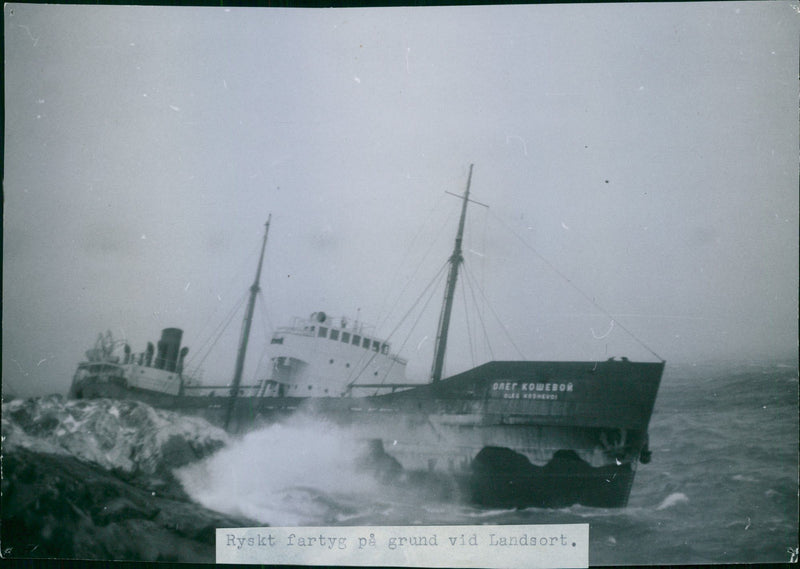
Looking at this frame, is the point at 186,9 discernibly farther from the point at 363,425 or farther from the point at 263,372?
the point at 363,425

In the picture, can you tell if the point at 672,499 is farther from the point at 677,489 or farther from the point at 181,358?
the point at 181,358

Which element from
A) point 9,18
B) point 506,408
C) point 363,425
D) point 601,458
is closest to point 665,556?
point 601,458
